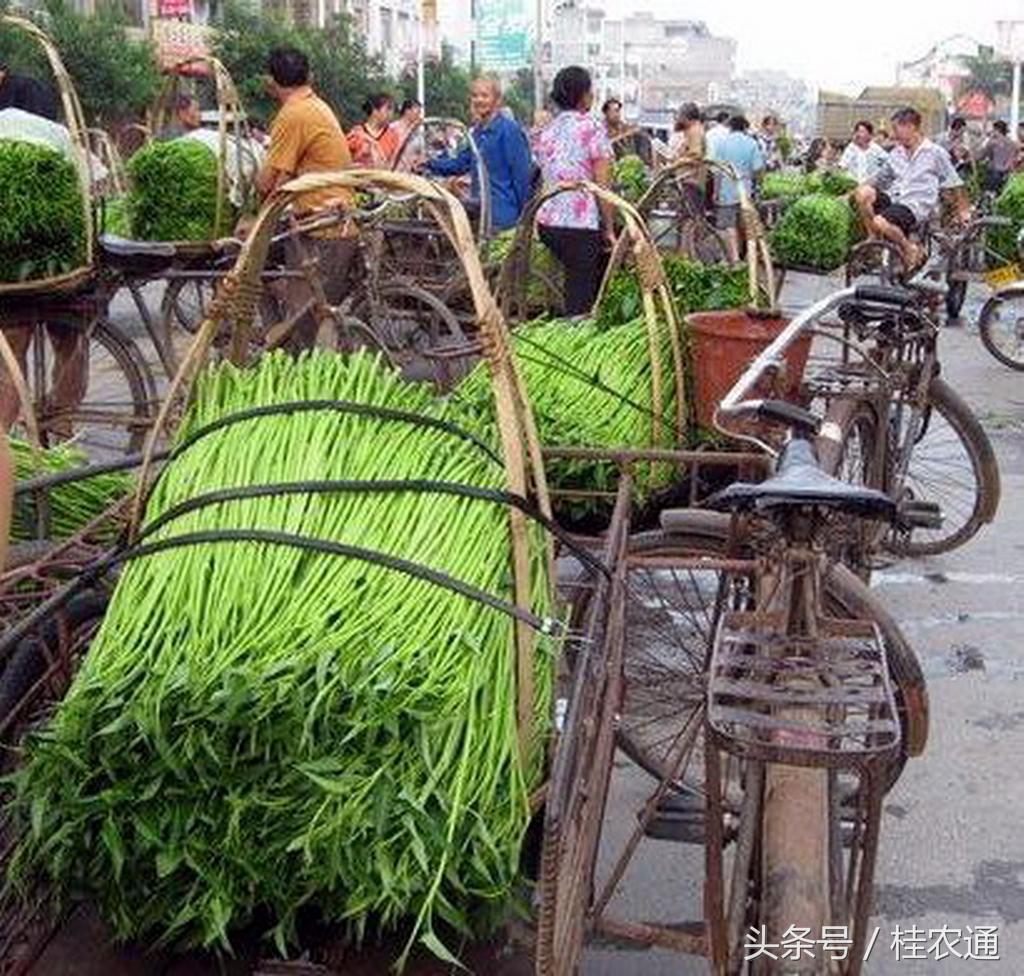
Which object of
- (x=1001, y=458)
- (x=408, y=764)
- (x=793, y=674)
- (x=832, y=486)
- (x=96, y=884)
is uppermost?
(x=832, y=486)

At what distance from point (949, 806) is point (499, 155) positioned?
6240mm

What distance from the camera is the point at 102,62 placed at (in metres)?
23.2

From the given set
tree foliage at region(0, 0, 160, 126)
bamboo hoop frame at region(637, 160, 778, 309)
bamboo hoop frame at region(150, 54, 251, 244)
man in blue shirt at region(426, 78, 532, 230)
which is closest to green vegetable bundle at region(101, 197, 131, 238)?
bamboo hoop frame at region(150, 54, 251, 244)

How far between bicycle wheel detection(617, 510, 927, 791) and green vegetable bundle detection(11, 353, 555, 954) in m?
0.95

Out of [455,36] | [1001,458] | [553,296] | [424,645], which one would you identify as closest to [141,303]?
[553,296]

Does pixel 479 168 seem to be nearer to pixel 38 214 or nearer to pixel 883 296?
pixel 38 214

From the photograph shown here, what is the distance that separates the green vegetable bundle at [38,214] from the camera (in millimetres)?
5672

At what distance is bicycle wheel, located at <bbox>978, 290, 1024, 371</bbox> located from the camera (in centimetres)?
999

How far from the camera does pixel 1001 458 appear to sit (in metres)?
7.64

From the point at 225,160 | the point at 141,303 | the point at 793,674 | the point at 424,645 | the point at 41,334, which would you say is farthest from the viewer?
the point at 225,160

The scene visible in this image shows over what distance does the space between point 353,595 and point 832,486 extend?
2.57ft

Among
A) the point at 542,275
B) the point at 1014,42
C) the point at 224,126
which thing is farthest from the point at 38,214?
the point at 1014,42

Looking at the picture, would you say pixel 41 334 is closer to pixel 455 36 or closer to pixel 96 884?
pixel 96 884

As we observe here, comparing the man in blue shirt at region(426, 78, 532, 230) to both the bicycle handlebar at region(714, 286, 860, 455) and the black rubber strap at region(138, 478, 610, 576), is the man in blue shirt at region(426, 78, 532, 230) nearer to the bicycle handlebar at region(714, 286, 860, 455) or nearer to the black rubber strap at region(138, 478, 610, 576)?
the bicycle handlebar at region(714, 286, 860, 455)
